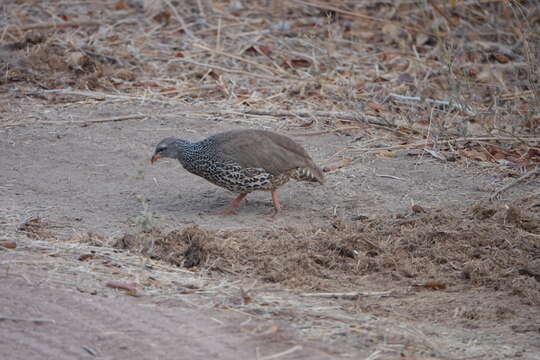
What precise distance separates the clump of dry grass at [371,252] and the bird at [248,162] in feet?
2.25

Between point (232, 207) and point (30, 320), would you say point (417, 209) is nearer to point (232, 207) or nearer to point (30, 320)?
point (232, 207)

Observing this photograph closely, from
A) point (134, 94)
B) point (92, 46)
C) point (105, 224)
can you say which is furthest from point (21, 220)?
point (92, 46)

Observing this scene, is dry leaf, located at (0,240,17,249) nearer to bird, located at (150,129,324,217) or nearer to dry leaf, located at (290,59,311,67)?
bird, located at (150,129,324,217)

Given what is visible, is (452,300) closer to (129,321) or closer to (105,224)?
(129,321)

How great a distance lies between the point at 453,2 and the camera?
1180cm

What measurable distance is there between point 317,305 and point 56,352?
1.56 meters

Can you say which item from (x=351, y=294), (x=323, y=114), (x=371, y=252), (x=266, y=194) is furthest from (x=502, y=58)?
(x=351, y=294)

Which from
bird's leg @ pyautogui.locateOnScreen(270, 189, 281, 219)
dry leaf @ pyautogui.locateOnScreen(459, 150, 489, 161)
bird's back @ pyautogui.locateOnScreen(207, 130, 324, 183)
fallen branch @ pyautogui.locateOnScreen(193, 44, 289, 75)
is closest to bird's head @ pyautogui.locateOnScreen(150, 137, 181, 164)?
bird's back @ pyautogui.locateOnScreen(207, 130, 324, 183)

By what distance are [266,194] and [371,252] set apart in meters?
2.12

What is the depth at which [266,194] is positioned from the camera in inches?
319

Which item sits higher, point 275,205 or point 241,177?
point 241,177

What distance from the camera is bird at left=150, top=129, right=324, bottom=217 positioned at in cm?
709

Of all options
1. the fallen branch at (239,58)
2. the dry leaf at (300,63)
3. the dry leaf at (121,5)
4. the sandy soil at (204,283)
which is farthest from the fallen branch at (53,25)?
the sandy soil at (204,283)

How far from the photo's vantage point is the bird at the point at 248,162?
7.09 m
